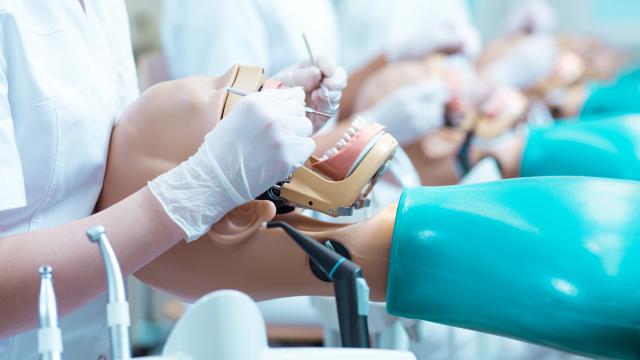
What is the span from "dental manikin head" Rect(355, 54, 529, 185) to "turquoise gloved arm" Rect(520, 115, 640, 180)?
0.52ft

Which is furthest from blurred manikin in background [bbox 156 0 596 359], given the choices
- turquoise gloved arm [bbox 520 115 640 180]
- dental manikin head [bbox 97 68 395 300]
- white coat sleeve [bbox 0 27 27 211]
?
white coat sleeve [bbox 0 27 27 211]

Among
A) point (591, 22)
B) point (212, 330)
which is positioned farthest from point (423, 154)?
point (591, 22)

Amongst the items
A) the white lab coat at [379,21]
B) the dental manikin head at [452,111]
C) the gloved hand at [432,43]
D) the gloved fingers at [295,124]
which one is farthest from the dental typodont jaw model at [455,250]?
the white lab coat at [379,21]

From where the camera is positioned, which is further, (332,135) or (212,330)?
(332,135)

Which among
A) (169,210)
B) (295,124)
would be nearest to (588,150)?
(295,124)

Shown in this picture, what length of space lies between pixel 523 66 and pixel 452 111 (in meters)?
0.77

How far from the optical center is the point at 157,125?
2.68 feet

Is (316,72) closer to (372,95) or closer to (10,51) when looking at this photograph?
(10,51)

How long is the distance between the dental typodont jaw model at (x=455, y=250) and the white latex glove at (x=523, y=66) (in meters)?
1.57

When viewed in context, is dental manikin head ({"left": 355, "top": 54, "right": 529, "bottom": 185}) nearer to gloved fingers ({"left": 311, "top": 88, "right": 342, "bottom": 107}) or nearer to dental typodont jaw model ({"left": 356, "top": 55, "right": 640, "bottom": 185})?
dental typodont jaw model ({"left": 356, "top": 55, "right": 640, "bottom": 185})

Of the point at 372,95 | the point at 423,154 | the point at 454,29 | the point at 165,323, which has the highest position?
the point at 454,29

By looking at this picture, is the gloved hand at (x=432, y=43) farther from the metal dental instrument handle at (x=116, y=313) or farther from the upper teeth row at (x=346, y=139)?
the metal dental instrument handle at (x=116, y=313)

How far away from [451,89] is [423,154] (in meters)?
0.20

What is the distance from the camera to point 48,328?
53 cm
